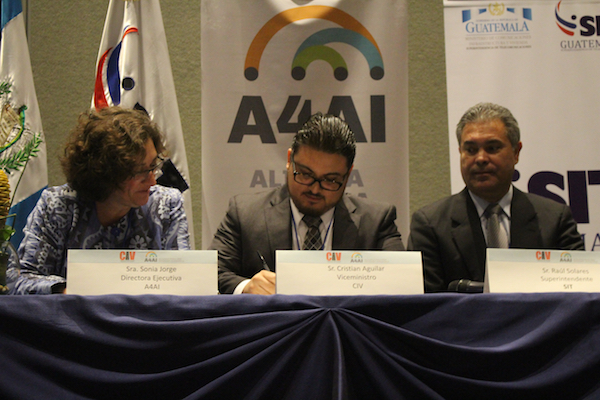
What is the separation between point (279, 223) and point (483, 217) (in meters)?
0.78

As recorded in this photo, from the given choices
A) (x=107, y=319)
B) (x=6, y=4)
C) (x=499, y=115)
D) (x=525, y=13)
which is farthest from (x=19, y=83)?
(x=525, y=13)

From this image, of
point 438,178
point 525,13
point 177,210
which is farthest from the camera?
point 438,178

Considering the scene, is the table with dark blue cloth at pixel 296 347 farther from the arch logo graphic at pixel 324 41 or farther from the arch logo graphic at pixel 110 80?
the arch logo graphic at pixel 324 41

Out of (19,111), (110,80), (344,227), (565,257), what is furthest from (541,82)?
(19,111)

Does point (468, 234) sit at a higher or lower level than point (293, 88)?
lower

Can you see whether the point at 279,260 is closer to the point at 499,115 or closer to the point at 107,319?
the point at 107,319

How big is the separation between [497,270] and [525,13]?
220 centimetres

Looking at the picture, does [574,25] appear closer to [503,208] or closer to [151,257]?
[503,208]

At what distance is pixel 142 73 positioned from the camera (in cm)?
275

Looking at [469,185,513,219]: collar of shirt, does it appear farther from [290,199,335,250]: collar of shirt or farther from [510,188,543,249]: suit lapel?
[290,199,335,250]: collar of shirt

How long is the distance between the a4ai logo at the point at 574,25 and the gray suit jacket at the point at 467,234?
1328 millimetres

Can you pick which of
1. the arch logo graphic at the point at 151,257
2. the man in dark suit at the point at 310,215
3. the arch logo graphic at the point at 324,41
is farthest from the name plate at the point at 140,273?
the arch logo graphic at the point at 324,41

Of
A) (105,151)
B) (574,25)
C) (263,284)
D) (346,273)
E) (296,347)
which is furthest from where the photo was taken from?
(574,25)

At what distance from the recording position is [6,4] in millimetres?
2738
